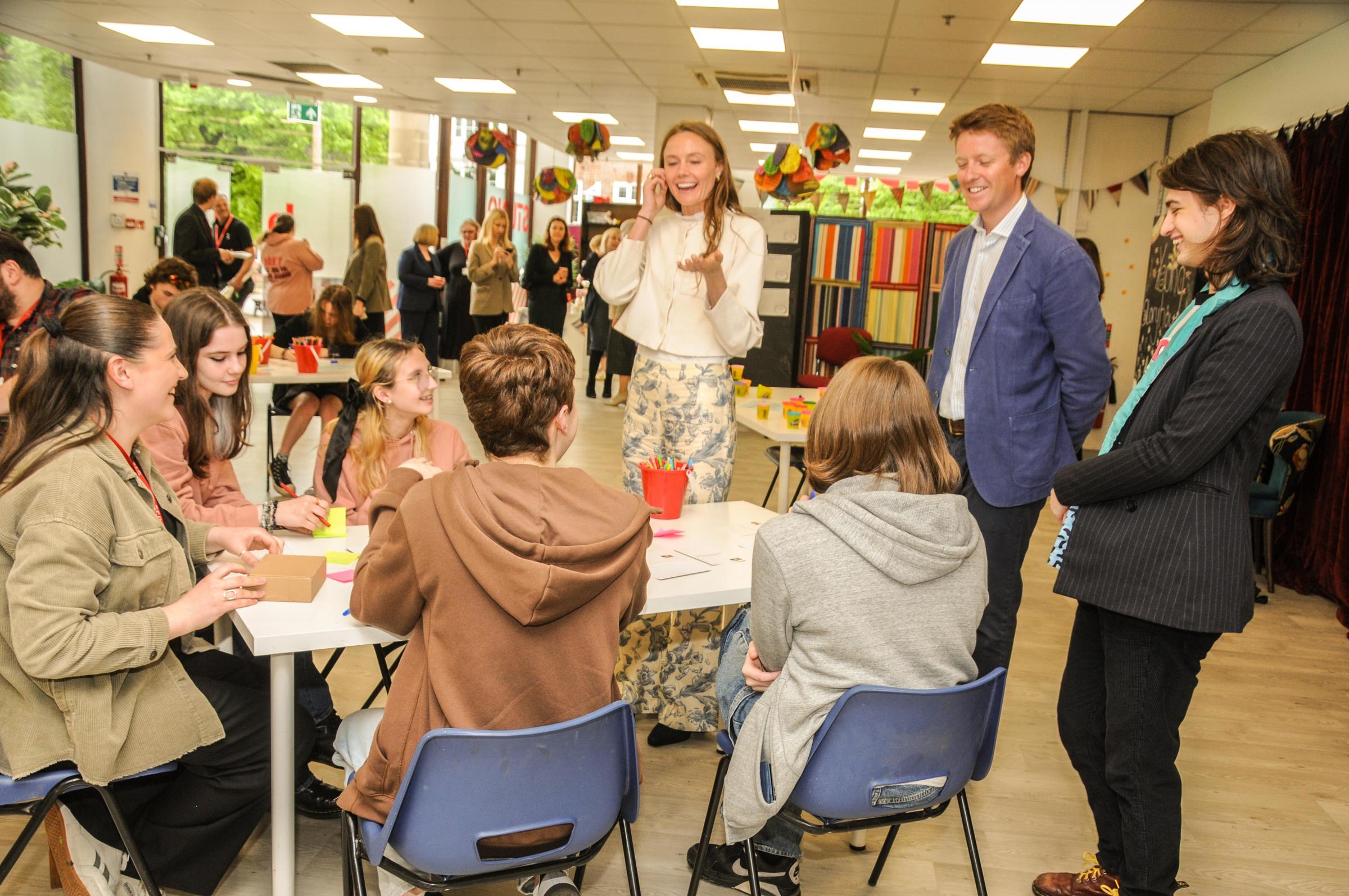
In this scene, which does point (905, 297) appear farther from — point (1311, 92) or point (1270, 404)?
point (1270, 404)

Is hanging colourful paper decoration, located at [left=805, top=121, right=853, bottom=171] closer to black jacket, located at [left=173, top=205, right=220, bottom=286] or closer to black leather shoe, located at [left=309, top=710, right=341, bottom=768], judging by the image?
black jacket, located at [left=173, top=205, right=220, bottom=286]

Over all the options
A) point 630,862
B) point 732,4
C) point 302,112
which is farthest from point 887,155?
point 630,862

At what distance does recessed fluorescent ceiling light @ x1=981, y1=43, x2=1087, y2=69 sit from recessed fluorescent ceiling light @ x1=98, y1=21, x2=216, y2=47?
22.4 ft

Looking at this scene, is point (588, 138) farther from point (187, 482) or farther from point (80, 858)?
point (80, 858)

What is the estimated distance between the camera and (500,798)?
4.81 feet

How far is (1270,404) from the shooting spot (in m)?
1.79

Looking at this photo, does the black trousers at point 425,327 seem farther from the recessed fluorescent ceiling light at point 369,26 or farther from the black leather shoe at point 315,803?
the black leather shoe at point 315,803

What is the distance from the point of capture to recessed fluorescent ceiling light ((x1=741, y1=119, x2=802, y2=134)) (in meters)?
11.5

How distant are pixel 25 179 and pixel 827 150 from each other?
284 inches

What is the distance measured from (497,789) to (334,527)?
104 cm

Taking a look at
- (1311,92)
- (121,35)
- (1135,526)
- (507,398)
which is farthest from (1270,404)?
(121,35)

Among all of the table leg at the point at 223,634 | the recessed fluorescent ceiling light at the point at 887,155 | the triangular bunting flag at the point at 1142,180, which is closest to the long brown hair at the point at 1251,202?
the table leg at the point at 223,634

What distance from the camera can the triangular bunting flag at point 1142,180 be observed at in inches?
347

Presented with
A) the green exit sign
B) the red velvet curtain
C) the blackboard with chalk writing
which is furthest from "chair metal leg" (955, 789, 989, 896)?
the green exit sign
